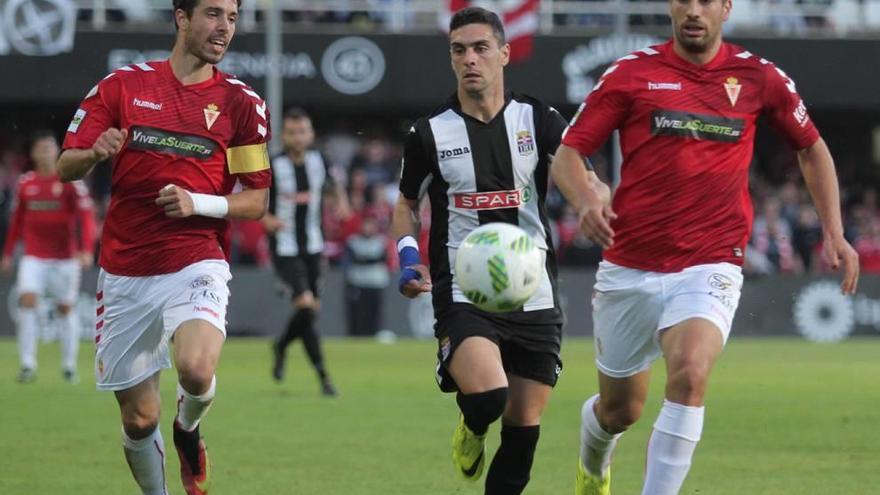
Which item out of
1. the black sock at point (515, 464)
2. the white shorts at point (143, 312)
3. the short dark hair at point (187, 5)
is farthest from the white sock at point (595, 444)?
the short dark hair at point (187, 5)

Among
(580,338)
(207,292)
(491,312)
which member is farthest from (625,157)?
(580,338)

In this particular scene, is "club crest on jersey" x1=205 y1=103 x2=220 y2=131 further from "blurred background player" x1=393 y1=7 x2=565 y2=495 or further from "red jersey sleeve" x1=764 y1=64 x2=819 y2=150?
"red jersey sleeve" x1=764 y1=64 x2=819 y2=150

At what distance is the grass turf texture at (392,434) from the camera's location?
9.98 metres

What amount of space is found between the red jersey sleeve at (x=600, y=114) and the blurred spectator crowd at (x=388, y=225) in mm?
16534

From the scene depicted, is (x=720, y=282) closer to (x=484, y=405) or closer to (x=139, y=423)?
(x=484, y=405)

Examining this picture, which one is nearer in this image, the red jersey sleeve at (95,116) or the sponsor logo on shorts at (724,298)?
the sponsor logo on shorts at (724,298)

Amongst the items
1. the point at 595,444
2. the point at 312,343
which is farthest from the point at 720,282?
the point at 312,343

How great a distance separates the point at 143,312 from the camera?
825cm

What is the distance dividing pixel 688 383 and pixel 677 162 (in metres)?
1.10

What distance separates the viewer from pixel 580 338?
2653cm

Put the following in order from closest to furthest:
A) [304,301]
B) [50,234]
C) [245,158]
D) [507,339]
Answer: [507,339]
[245,158]
[304,301]
[50,234]

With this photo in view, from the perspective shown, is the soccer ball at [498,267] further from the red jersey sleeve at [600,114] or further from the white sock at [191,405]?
the white sock at [191,405]

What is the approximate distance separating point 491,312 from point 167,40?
2271 centimetres

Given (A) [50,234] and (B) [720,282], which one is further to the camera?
(A) [50,234]
